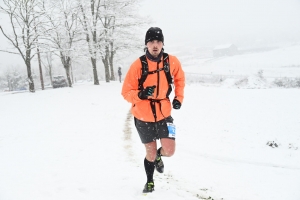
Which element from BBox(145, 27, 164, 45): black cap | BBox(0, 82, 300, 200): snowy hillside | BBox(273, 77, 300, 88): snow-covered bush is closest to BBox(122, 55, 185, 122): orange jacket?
BBox(145, 27, 164, 45): black cap

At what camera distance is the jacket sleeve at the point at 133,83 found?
135 inches

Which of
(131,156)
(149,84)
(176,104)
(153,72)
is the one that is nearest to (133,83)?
(149,84)

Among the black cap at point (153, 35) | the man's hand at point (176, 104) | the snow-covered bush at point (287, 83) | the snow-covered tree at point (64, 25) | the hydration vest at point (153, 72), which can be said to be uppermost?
the snow-covered tree at point (64, 25)

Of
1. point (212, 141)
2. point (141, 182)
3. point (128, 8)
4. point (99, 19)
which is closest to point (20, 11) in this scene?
point (99, 19)

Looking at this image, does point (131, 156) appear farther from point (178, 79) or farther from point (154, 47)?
point (154, 47)

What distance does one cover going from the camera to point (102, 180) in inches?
173

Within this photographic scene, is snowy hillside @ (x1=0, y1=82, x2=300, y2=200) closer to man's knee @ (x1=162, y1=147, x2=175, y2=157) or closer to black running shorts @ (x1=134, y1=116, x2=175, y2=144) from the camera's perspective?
man's knee @ (x1=162, y1=147, x2=175, y2=157)

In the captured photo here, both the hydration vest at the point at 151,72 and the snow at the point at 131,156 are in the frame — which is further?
the snow at the point at 131,156

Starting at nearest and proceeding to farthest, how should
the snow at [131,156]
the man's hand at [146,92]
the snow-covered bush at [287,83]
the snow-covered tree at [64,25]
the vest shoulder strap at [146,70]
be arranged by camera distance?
the man's hand at [146,92], the vest shoulder strap at [146,70], the snow at [131,156], the snow-covered tree at [64,25], the snow-covered bush at [287,83]

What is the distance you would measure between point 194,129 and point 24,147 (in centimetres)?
680

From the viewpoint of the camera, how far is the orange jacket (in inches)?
135

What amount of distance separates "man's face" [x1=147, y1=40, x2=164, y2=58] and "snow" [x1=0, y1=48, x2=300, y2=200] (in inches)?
88.5

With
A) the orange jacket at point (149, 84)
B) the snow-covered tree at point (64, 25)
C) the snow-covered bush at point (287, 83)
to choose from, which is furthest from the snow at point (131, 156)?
the snow-covered bush at point (287, 83)

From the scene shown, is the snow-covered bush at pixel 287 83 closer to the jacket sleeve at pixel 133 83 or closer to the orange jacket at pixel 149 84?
the orange jacket at pixel 149 84
